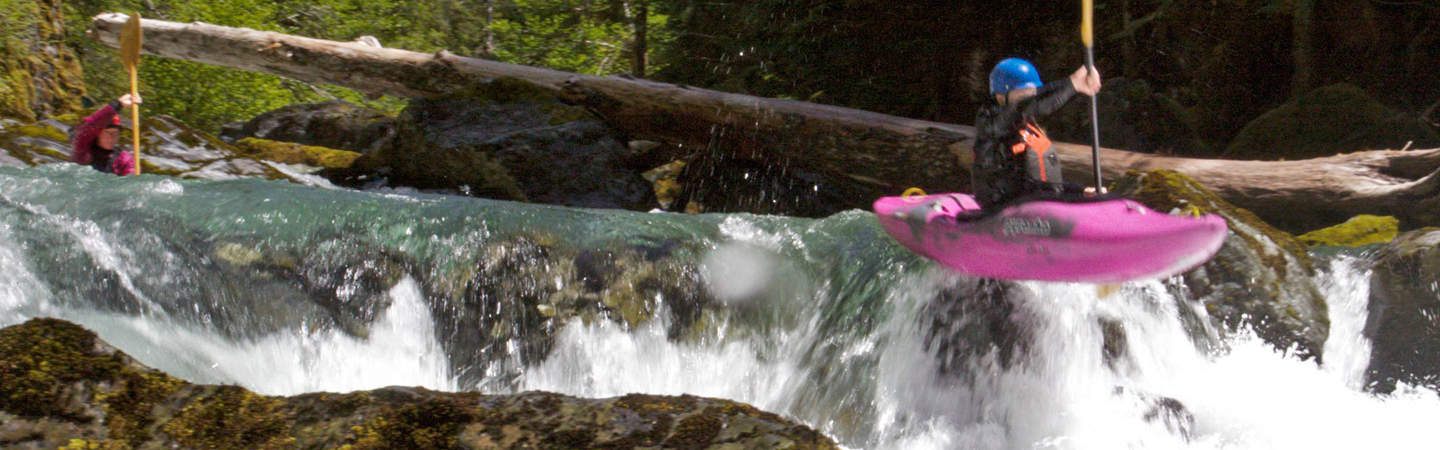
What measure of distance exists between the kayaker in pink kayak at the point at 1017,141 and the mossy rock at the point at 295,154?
20.9ft

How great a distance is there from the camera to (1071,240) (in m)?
3.25

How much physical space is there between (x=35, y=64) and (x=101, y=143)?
520 centimetres

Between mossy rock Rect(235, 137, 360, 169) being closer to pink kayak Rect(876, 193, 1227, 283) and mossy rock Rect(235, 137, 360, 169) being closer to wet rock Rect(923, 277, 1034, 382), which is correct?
wet rock Rect(923, 277, 1034, 382)

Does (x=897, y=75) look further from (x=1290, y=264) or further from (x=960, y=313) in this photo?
(x=960, y=313)

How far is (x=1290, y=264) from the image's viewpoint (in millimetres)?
4301

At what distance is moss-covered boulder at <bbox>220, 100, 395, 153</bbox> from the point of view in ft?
35.3

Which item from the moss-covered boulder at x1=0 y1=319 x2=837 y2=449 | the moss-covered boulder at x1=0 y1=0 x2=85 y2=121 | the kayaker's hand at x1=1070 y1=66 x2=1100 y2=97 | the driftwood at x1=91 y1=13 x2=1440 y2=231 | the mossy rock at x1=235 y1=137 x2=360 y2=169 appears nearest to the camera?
the moss-covered boulder at x1=0 y1=319 x2=837 y2=449

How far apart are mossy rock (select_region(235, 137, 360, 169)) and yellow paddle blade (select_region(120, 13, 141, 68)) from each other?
2.42 meters

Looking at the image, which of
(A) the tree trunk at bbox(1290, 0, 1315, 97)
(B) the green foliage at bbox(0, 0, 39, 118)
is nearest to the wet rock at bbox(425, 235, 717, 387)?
(A) the tree trunk at bbox(1290, 0, 1315, 97)

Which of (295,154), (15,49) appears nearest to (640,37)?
(295,154)

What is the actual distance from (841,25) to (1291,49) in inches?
143

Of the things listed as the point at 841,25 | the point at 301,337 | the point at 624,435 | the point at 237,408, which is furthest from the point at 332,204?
the point at 841,25

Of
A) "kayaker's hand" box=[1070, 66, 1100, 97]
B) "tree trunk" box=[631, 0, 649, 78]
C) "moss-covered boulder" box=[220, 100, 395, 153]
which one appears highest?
"tree trunk" box=[631, 0, 649, 78]

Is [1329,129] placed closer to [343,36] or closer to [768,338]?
[768,338]
